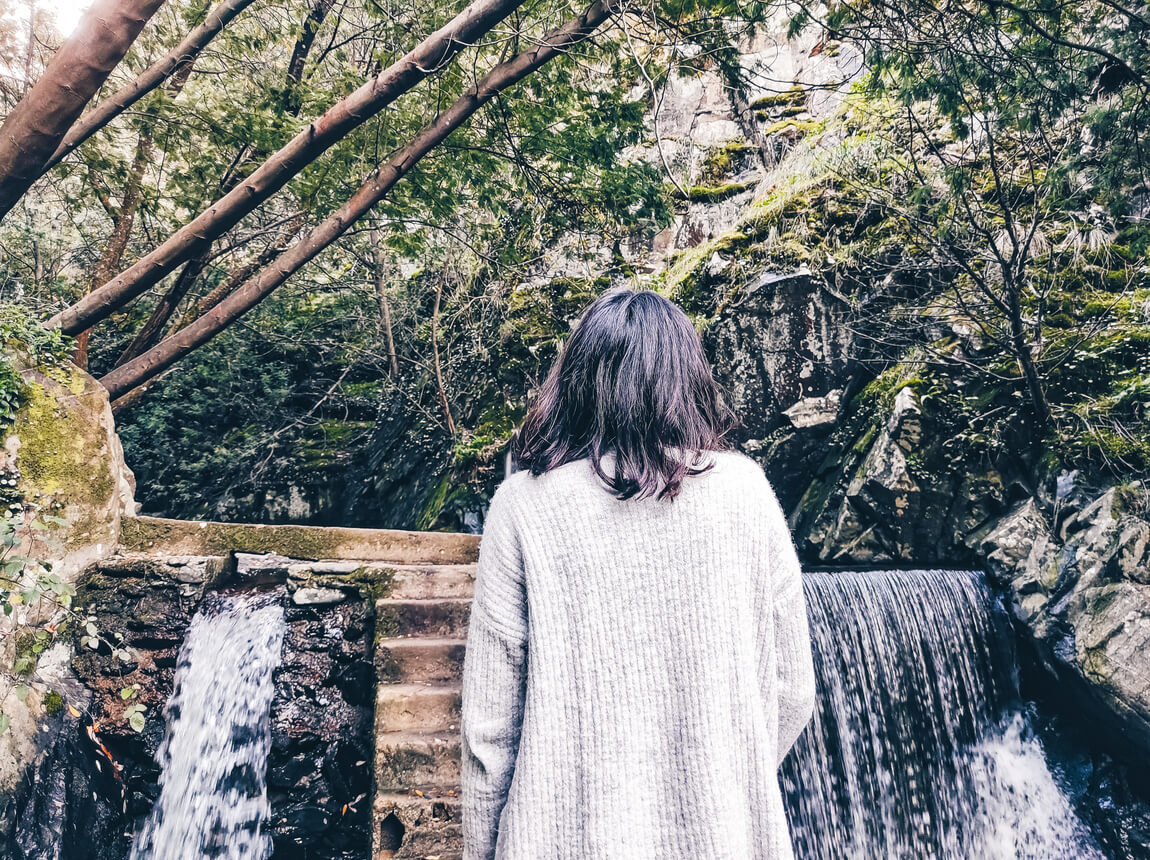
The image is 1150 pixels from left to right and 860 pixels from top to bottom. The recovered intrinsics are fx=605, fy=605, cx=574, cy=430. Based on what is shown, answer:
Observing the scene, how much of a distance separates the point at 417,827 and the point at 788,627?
1.87 meters

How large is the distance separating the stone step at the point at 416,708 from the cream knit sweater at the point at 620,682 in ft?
5.09

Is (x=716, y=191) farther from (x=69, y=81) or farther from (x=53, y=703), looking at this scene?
(x=53, y=703)

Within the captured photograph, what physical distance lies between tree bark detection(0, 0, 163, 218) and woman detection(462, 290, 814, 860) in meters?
2.54

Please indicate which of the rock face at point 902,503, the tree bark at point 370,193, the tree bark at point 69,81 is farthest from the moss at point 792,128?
the tree bark at point 69,81

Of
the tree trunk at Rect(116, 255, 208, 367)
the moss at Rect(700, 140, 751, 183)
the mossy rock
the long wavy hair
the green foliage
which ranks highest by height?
the moss at Rect(700, 140, 751, 183)

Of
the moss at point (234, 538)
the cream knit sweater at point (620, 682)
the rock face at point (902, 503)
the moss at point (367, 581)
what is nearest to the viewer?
the cream knit sweater at point (620, 682)

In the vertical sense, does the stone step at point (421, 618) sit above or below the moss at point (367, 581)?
below

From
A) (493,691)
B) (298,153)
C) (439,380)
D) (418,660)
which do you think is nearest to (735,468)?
(493,691)

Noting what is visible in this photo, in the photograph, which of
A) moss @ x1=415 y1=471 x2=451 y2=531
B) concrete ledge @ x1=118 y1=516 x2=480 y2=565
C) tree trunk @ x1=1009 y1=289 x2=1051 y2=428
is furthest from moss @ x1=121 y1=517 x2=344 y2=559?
tree trunk @ x1=1009 y1=289 x2=1051 y2=428

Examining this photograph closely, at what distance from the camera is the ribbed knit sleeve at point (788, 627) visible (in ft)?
3.81

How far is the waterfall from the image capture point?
398cm

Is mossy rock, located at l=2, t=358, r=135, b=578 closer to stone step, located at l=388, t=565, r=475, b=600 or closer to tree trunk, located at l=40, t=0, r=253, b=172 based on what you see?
tree trunk, located at l=40, t=0, r=253, b=172

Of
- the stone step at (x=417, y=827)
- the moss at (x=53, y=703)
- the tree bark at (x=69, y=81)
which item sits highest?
the tree bark at (x=69, y=81)

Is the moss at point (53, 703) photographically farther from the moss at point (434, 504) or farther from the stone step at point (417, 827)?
the moss at point (434, 504)
